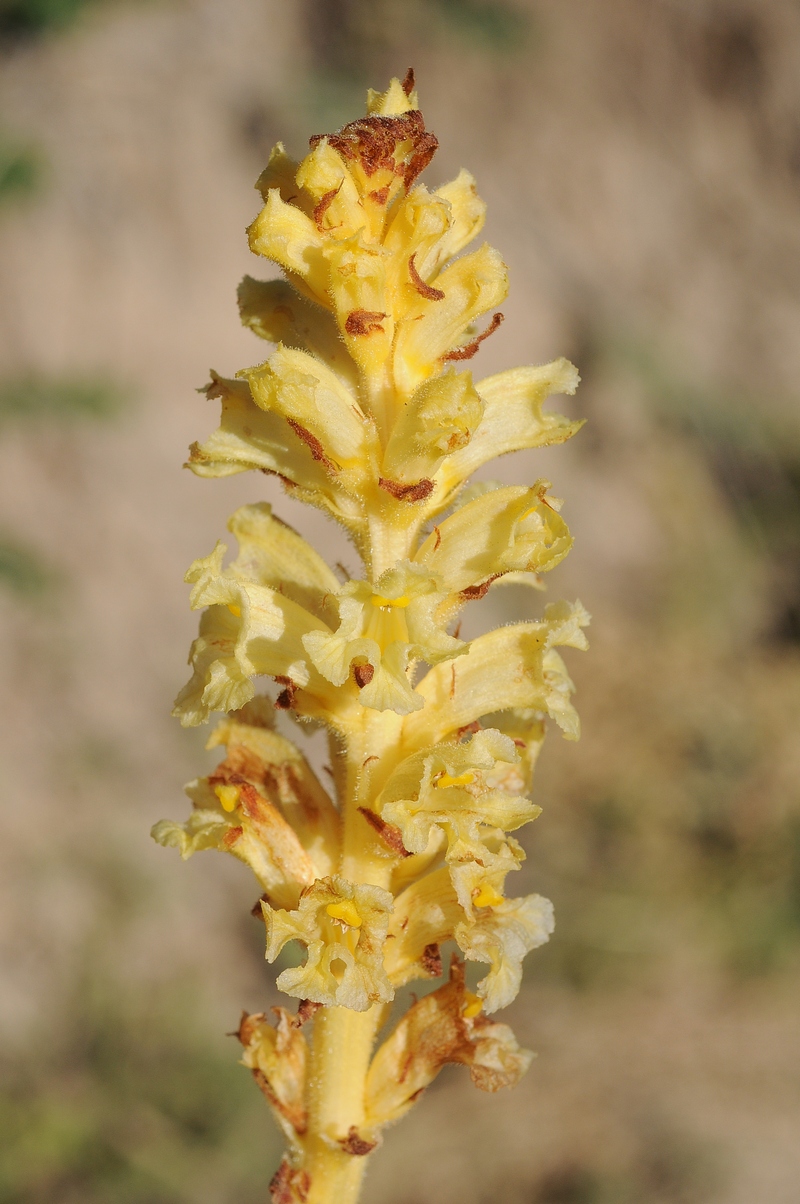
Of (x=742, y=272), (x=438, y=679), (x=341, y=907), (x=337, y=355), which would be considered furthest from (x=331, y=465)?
(x=742, y=272)

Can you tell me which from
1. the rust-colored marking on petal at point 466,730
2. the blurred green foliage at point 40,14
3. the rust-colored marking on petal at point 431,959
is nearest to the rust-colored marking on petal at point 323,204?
the rust-colored marking on petal at point 466,730

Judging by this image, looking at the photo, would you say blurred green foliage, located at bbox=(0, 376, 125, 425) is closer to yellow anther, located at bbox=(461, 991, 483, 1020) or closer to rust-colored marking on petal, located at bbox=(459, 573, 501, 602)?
rust-colored marking on petal, located at bbox=(459, 573, 501, 602)

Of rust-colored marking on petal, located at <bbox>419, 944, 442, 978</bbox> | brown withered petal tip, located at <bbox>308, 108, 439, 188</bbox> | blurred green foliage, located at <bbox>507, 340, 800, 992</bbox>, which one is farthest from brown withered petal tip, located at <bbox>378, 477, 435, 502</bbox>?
blurred green foliage, located at <bbox>507, 340, 800, 992</bbox>

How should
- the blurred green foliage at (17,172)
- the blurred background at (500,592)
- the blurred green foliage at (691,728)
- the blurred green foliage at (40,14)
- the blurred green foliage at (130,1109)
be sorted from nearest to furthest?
1. the blurred green foliage at (17,172)
2. the blurred green foliage at (130,1109)
3. the blurred background at (500,592)
4. the blurred green foliage at (40,14)
5. the blurred green foliage at (691,728)

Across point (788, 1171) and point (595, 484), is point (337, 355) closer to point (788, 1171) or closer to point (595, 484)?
point (788, 1171)

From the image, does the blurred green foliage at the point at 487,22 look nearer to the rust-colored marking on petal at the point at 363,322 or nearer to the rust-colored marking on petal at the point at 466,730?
the rust-colored marking on petal at the point at 363,322

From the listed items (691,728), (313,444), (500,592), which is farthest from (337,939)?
(500,592)

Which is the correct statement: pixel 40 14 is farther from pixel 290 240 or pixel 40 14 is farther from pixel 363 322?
pixel 363 322
